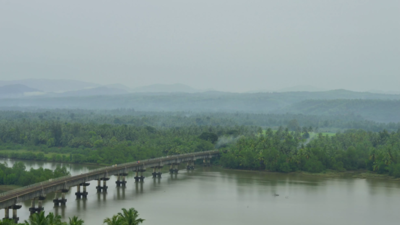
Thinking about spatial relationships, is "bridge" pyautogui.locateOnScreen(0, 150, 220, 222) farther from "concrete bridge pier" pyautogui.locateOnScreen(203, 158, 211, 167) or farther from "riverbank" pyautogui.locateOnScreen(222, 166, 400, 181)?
"riverbank" pyautogui.locateOnScreen(222, 166, 400, 181)

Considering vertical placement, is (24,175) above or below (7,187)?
above

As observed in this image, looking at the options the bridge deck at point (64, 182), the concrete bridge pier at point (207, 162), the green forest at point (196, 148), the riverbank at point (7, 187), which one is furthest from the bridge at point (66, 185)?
the concrete bridge pier at point (207, 162)

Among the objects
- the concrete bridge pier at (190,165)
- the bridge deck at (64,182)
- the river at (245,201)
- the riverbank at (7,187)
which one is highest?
the bridge deck at (64,182)

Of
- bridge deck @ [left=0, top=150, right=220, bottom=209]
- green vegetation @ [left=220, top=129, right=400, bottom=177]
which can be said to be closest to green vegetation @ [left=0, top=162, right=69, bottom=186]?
bridge deck @ [left=0, top=150, right=220, bottom=209]

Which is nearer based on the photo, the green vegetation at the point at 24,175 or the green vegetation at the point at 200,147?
the green vegetation at the point at 24,175

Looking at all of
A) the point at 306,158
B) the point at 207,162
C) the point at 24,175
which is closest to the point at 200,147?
the point at 207,162

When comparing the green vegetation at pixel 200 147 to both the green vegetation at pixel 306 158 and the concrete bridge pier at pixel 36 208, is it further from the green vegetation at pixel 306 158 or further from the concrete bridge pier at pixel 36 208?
the concrete bridge pier at pixel 36 208

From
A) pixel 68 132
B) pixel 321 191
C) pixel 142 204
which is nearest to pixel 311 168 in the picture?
pixel 321 191

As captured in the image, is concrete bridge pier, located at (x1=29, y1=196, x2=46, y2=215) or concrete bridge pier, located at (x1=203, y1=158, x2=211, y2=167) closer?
concrete bridge pier, located at (x1=29, y1=196, x2=46, y2=215)

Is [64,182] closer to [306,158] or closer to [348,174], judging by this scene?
[306,158]
